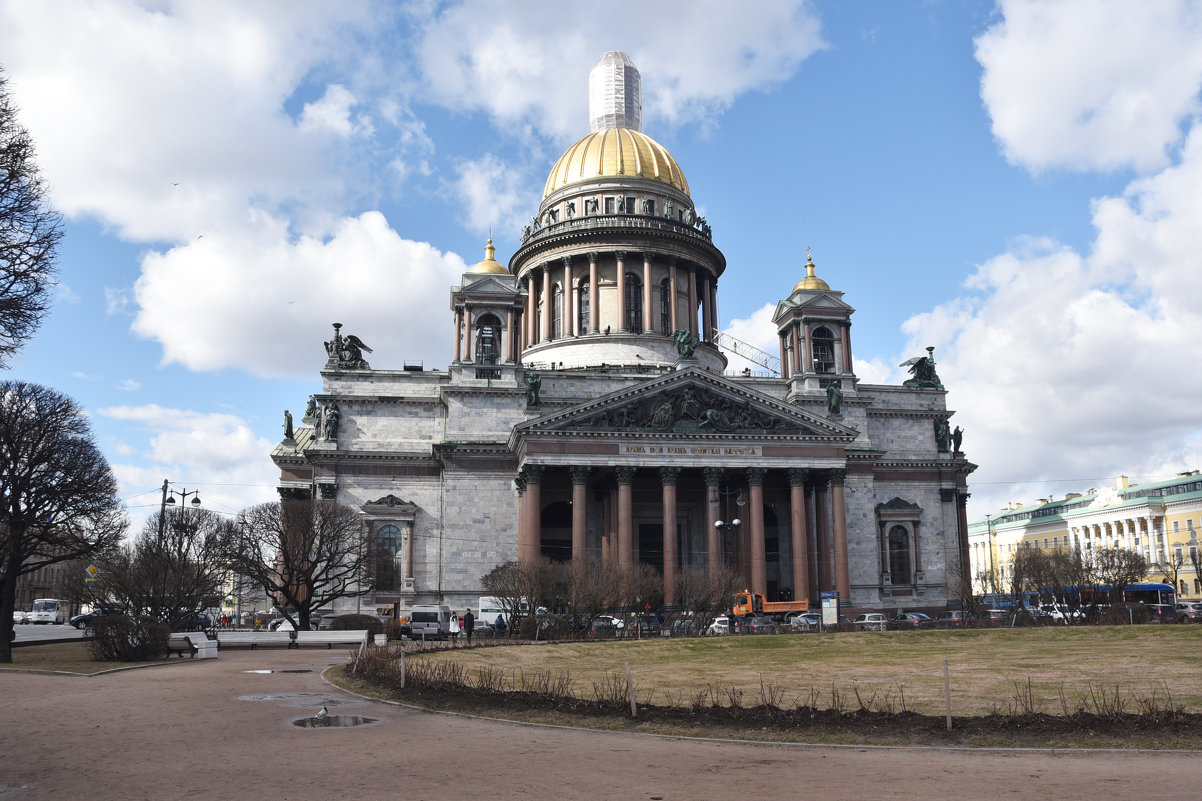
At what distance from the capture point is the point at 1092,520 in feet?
432

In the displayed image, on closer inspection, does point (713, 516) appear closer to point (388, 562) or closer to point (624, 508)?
point (624, 508)

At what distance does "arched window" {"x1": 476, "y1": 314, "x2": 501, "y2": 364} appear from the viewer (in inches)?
2613

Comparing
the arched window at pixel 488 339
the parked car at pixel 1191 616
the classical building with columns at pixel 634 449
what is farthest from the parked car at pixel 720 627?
the arched window at pixel 488 339

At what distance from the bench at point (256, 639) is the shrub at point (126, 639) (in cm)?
944

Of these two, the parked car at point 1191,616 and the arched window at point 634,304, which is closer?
the parked car at point 1191,616

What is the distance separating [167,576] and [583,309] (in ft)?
122

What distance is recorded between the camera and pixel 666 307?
78.8 metres

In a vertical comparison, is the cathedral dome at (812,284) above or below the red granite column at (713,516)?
above

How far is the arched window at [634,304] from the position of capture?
254ft

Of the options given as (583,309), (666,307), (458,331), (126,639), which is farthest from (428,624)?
(666,307)

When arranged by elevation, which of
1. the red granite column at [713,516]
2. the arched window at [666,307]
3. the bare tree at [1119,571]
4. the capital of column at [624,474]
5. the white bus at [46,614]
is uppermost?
the arched window at [666,307]

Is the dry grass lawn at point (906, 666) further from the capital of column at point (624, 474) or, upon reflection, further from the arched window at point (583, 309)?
the arched window at point (583, 309)

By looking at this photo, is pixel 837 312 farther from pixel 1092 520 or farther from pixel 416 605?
pixel 1092 520

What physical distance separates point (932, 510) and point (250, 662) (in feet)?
161
